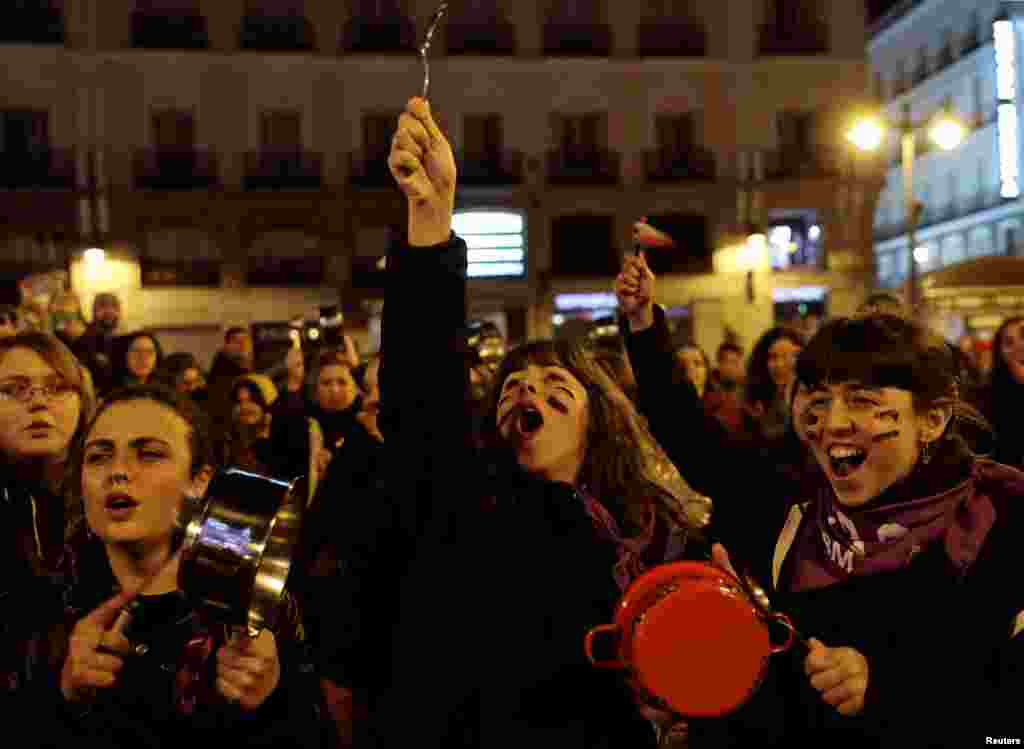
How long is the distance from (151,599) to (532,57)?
1046 inches

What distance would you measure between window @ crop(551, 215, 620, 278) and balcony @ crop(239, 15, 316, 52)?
24.6 feet

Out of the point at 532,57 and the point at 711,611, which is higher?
the point at 532,57

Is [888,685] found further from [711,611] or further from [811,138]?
[811,138]

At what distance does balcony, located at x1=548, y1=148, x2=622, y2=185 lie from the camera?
2705 centimetres

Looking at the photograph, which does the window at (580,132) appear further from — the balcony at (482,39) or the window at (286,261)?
the window at (286,261)

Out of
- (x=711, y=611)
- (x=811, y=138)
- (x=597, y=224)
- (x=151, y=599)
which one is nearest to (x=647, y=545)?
(x=711, y=611)

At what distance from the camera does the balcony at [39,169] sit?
2506 centimetres

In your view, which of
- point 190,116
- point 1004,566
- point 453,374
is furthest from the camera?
point 190,116

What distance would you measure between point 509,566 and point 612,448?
1.99ft

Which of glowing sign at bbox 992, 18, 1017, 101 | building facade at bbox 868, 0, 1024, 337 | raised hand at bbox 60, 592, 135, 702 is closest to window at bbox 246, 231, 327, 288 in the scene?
building facade at bbox 868, 0, 1024, 337

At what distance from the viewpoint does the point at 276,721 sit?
1.85 m

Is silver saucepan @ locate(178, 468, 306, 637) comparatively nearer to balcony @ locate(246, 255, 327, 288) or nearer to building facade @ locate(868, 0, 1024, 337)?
balcony @ locate(246, 255, 327, 288)

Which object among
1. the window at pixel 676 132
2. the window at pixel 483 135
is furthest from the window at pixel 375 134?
the window at pixel 676 132

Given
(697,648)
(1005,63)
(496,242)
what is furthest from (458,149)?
(697,648)
